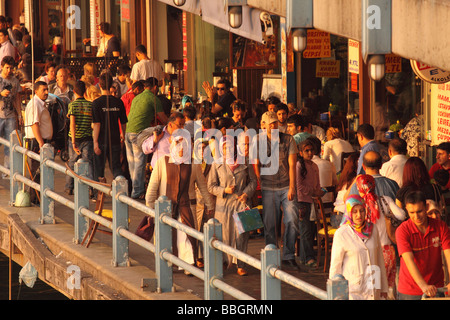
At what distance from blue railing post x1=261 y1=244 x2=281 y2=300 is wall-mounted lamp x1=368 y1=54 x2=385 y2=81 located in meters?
1.57

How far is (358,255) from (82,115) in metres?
7.56

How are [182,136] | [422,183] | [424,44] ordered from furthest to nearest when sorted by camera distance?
[182,136], [422,183], [424,44]

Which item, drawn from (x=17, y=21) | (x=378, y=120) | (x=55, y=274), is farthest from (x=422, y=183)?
(x=17, y=21)

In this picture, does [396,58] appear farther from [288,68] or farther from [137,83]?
[137,83]

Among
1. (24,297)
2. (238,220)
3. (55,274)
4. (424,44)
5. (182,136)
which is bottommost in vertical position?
(24,297)

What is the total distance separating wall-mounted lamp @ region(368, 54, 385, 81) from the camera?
8.18m

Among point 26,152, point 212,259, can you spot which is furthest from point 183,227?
point 26,152

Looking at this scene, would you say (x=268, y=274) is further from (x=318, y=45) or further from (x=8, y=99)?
(x=318, y=45)

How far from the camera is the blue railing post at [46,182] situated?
43.9 feet

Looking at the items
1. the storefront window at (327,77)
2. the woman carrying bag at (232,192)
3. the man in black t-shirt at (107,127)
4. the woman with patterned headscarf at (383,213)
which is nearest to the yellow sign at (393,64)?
the storefront window at (327,77)

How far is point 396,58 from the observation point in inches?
736

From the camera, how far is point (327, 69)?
2231 centimetres

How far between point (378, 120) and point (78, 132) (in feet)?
18.3

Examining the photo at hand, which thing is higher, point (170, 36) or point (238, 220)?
point (170, 36)
